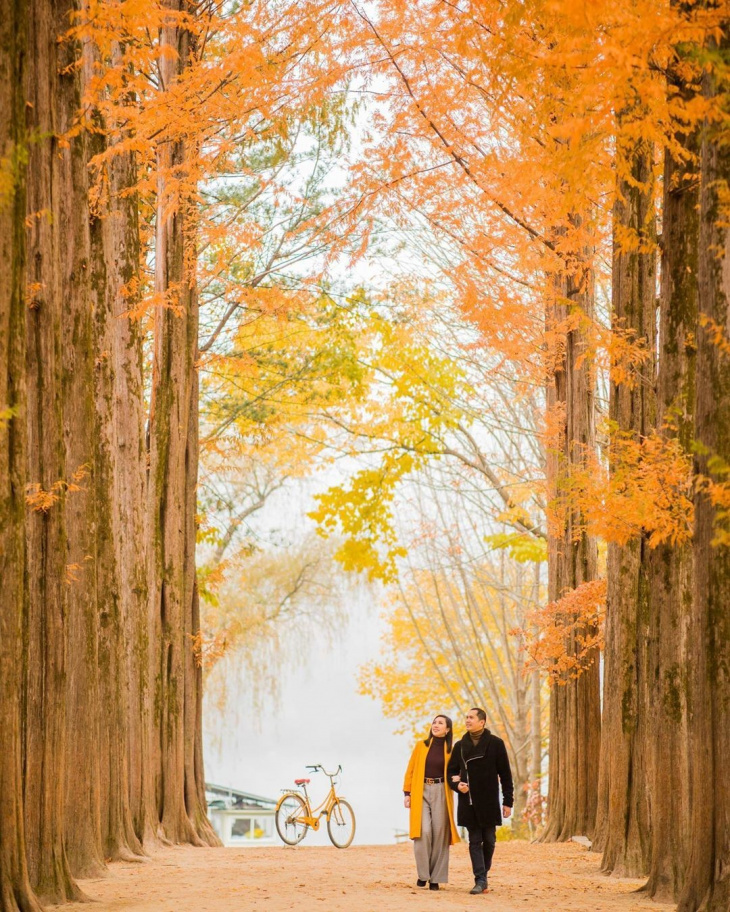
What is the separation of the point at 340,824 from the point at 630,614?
22.1 feet

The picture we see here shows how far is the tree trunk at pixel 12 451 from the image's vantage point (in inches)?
235

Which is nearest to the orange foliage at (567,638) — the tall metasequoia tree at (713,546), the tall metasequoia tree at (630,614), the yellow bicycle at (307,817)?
the tall metasequoia tree at (630,614)

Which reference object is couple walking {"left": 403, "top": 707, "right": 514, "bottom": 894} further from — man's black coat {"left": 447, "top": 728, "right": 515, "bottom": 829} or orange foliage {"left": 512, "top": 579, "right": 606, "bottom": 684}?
orange foliage {"left": 512, "top": 579, "right": 606, "bottom": 684}

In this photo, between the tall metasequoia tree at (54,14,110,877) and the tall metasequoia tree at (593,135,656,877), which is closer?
the tall metasequoia tree at (54,14,110,877)

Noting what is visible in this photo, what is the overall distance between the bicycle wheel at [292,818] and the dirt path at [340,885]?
2.29m

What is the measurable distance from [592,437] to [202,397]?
886cm

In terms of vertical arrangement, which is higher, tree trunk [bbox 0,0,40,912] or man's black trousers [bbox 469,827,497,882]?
tree trunk [bbox 0,0,40,912]

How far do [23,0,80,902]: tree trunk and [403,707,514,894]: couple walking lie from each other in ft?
9.88

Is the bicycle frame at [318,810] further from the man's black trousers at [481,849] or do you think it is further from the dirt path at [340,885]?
the man's black trousers at [481,849]

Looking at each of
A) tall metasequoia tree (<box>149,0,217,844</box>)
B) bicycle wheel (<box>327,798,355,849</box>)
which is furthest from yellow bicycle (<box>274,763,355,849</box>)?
tall metasequoia tree (<box>149,0,217,844</box>)

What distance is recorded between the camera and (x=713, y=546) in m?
5.87

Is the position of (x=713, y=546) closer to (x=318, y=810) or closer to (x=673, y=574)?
(x=673, y=574)

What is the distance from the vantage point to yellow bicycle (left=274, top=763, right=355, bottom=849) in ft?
48.9

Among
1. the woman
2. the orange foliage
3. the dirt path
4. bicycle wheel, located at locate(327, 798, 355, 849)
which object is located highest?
the orange foliage
